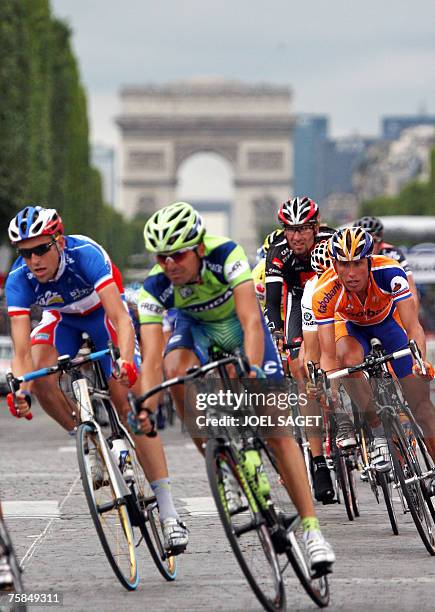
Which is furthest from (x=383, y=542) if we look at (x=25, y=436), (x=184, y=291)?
(x=25, y=436)

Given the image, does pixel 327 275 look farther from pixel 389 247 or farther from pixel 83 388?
pixel 389 247

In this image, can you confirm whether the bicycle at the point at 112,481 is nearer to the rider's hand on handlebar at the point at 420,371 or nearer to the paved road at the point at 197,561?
the paved road at the point at 197,561

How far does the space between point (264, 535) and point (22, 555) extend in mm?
2271

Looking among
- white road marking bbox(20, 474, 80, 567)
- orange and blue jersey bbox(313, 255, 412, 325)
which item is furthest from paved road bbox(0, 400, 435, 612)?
orange and blue jersey bbox(313, 255, 412, 325)

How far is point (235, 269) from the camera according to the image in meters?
6.87

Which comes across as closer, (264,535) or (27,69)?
(264,535)

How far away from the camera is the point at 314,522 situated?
6.84 meters

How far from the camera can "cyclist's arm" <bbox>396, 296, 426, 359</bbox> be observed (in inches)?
345

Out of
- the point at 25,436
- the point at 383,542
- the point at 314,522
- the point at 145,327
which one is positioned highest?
the point at 145,327

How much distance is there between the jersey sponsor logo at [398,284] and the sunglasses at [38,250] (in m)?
2.00

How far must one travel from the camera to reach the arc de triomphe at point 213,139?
399ft

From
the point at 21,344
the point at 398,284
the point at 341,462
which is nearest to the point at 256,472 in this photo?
the point at 21,344

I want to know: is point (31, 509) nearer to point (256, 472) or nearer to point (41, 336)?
point (41, 336)

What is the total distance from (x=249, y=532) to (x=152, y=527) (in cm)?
119
